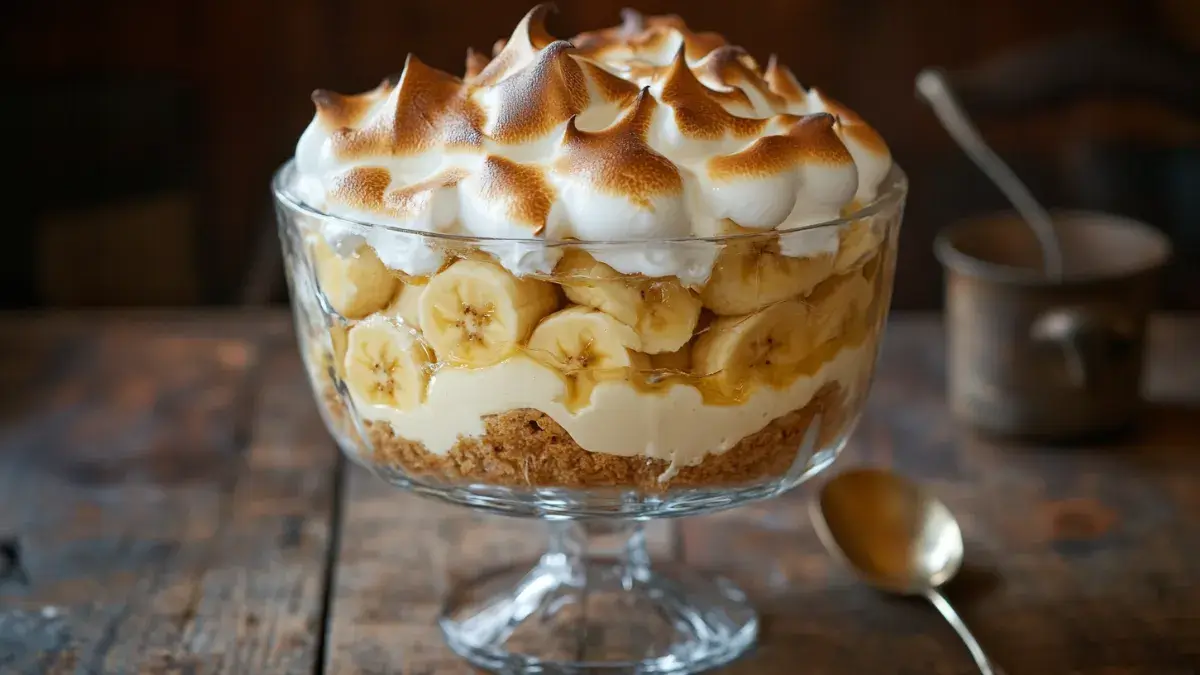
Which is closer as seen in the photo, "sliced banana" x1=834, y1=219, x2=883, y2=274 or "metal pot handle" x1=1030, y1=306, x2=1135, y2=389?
"sliced banana" x1=834, y1=219, x2=883, y2=274

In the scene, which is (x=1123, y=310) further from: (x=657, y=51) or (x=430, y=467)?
(x=430, y=467)

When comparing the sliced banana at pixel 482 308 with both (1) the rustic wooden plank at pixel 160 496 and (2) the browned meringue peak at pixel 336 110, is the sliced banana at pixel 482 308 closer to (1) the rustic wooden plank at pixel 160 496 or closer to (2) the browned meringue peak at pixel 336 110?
(2) the browned meringue peak at pixel 336 110

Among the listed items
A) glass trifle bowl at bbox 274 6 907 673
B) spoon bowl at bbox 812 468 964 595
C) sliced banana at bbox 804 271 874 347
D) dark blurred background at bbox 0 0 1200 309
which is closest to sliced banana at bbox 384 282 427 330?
glass trifle bowl at bbox 274 6 907 673

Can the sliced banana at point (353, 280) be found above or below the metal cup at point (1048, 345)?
above

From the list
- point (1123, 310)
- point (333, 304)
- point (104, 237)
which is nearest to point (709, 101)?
point (333, 304)

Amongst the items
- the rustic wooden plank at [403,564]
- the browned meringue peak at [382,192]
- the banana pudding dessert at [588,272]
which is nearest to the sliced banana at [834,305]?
the banana pudding dessert at [588,272]

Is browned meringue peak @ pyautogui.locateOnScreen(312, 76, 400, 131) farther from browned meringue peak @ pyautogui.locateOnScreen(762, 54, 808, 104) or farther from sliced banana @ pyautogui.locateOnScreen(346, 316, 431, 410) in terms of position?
browned meringue peak @ pyautogui.locateOnScreen(762, 54, 808, 104)

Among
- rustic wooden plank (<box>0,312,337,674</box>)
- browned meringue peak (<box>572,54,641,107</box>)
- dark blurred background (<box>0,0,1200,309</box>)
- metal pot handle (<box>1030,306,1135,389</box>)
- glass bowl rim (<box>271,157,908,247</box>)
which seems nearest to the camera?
glass bowl rim (<box>271,157,908,247</box>)
